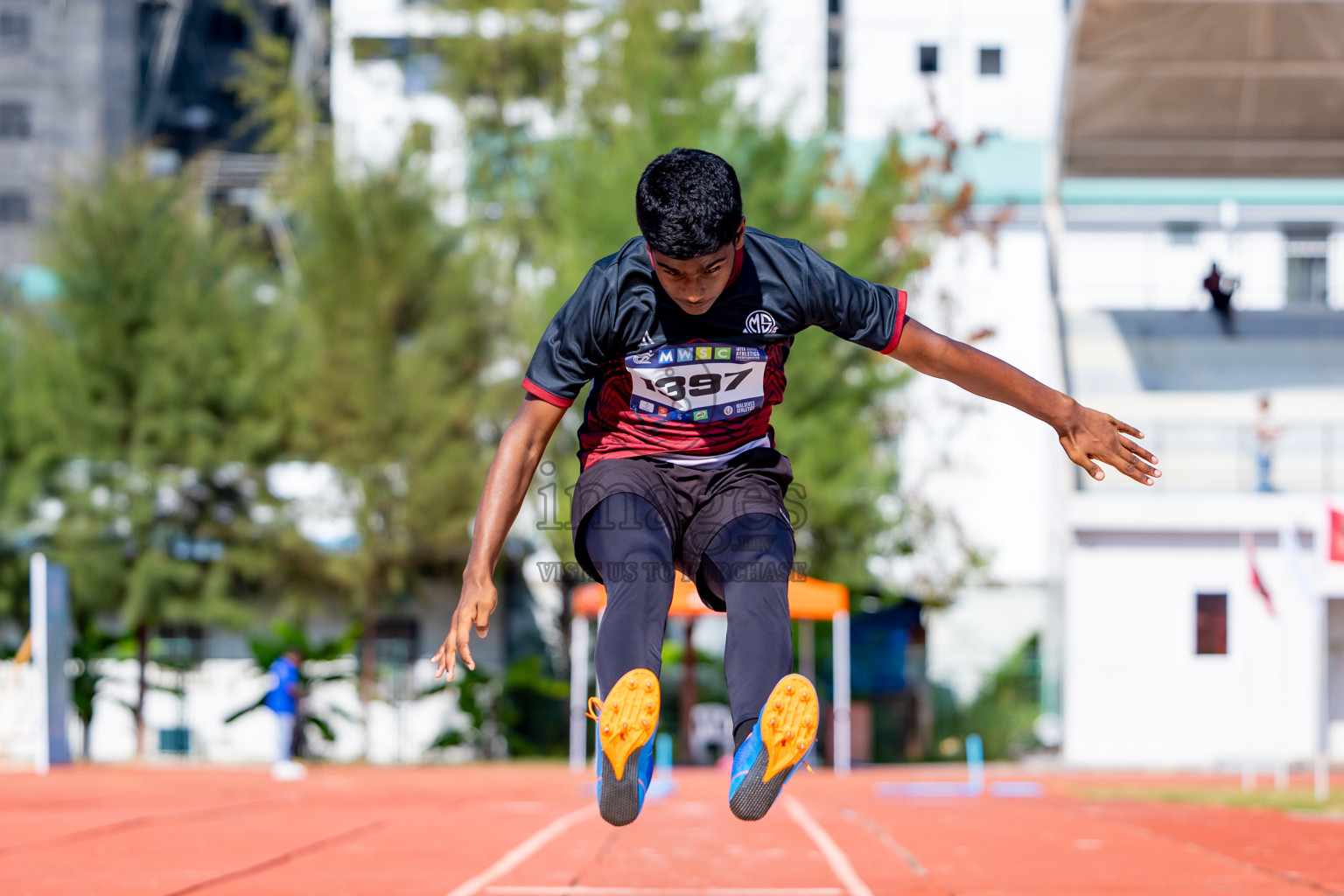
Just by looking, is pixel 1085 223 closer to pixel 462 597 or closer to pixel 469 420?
pixel 469 420

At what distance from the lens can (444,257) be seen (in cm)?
2498

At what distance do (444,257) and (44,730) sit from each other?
991 centimetres

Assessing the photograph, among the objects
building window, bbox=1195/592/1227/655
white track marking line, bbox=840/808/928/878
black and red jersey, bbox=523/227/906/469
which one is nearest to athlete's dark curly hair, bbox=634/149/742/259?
black and red jersey, bbox=523/227/906/469

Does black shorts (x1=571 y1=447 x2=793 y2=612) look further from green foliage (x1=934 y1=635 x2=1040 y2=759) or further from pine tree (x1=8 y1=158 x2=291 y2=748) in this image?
green foliage (x1=934 y1=635 x2=1040 y2=759)

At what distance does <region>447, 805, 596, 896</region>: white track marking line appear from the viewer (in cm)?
691

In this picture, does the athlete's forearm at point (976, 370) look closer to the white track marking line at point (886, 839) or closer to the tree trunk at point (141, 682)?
the white track marking line at point (886, 839)

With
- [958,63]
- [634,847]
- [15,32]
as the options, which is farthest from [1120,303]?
[15,32]

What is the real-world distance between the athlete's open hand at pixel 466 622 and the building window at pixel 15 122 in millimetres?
51861

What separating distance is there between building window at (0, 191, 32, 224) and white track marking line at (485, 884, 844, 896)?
49688 mm

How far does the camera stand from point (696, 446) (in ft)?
15.4

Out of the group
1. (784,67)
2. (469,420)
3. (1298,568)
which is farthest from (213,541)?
(784,67)

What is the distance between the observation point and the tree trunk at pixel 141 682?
24.0 m

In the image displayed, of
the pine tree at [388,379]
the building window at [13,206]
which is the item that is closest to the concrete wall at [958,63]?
the pine tree at [388,379]

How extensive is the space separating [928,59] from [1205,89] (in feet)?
41.4
